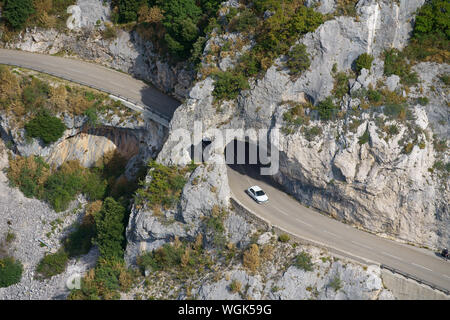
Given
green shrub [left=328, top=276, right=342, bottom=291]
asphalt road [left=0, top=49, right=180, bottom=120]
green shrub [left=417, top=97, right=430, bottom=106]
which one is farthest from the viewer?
asphalt road [left=0, top=49, right=180, bottom=120]

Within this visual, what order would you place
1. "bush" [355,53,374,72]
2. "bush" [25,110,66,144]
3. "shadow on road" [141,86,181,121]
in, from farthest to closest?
"shadow on road" [141,86,181,121] < "bush" [25,110,66,144] < "bush" [355,53,374,72]

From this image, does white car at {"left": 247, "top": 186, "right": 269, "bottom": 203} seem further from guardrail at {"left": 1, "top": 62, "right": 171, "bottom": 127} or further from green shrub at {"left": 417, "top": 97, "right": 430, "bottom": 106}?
green shrub at {"left": 417, "top": 97, "right": 430, "bottom": 106}

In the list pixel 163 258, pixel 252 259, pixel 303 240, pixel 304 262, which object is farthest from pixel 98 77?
pixel 304 262

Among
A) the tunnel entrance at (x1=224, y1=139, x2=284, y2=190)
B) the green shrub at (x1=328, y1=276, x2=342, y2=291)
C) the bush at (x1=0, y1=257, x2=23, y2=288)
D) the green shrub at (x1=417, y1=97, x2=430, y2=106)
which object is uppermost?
the green shrub at (x1=417, y1=97, x2=430, y2=106)

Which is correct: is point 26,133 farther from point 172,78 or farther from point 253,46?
point 253,46

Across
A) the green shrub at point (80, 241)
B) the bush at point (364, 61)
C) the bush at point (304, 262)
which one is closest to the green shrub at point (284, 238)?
the bush at point (304, 262)

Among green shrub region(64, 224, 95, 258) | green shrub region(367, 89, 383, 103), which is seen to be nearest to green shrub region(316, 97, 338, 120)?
green shrub region(367, 89, 383, 103)
